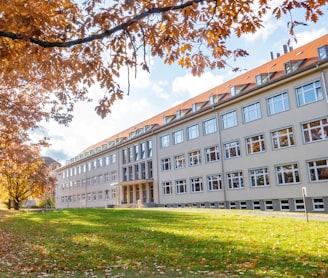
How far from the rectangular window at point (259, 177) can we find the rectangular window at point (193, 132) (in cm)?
871

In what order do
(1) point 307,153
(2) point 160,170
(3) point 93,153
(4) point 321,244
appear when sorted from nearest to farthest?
(4) point 321,244 < (1) point 307,153 < (2) point 160,170 < (3) point 93,153

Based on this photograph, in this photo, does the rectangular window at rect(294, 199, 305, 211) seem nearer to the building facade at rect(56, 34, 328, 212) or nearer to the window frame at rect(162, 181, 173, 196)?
the building facade at rect(56, 34, 328, 212)

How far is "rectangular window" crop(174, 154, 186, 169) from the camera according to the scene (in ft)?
122

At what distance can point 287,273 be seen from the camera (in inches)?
223

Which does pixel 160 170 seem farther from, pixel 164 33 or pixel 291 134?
pixel 164 33

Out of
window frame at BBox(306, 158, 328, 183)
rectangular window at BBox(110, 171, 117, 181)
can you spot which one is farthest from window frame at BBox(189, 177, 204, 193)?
rectangular window at BBox(110, 171, 117, 181)

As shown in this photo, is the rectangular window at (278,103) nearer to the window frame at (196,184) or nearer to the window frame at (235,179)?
the window frame at (235,179)

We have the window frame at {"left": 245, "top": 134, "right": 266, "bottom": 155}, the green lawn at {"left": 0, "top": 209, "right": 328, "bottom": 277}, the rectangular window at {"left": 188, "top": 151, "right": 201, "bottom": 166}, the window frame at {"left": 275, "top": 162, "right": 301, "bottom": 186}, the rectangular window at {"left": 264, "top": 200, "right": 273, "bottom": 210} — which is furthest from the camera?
the rectangular window at {"left": 188, "top": 151, "right": 201, "bottom": 166}

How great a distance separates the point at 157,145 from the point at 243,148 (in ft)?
48.9

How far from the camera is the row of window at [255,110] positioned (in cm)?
2436

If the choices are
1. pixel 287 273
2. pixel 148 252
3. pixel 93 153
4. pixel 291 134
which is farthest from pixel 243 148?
pixel 93 153

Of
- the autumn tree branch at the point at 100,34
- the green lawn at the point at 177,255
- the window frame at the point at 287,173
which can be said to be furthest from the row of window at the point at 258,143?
the autumn tree branch at the point at 100,34

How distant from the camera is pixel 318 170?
23.6 meters

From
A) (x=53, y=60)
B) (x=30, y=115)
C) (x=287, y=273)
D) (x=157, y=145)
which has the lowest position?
(x=287, y=273)
